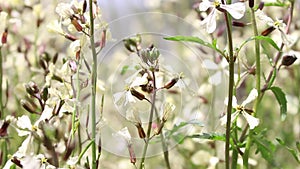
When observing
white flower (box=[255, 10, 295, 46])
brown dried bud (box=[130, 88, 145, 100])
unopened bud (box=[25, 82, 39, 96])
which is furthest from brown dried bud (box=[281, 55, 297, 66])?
unopened bud (box=[25, 82, 39, 96])

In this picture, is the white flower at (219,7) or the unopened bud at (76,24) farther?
the unopened bud at (76,24)

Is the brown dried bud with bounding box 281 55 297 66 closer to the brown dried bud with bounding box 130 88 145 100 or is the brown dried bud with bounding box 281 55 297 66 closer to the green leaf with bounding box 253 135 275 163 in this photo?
the green leaf with bounding box 253 135 275 163

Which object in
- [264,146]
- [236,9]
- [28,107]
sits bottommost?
[264,146]

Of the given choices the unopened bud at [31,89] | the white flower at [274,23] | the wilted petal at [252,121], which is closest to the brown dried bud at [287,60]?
the white flower at [274,23]

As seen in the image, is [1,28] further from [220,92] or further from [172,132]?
[220,92]

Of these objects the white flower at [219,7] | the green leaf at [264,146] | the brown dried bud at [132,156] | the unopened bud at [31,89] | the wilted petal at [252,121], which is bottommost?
the green leaf at [264,146]

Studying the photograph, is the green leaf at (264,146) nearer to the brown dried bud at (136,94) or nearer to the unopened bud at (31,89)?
the brown dried bud at (136,94)

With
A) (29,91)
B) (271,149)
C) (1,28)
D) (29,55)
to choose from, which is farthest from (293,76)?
(29,91)

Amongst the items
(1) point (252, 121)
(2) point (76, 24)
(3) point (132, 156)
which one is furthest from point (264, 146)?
(2) point (76, 24)

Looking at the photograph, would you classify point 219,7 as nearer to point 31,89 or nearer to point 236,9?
point 236,9
